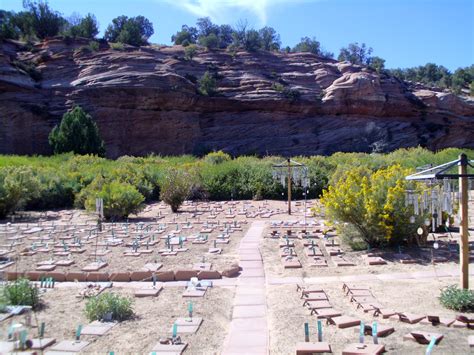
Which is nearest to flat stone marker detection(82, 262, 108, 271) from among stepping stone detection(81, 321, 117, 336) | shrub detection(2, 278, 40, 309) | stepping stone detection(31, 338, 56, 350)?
shrub detection(2, 278, 40, 309)

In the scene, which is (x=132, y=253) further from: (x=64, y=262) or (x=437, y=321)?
(x=437, y=321)

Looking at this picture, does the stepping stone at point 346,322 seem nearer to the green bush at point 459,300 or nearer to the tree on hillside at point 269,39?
the green bush at point 459,300

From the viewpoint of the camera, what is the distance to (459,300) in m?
5.66

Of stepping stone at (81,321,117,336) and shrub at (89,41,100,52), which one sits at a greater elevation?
shrub at (89,41,100,52)

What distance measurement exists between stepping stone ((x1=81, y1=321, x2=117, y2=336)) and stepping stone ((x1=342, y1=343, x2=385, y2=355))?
7.78 feet

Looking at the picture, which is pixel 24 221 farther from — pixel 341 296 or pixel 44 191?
pixel 341 296

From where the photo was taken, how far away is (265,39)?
206 feet

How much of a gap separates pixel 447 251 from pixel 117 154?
3672 cm

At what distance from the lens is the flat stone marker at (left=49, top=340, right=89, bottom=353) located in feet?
15.0

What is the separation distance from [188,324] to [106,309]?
917 mm

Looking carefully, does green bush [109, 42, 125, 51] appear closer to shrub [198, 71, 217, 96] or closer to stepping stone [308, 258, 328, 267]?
shrub [198, 71, 217, 96]

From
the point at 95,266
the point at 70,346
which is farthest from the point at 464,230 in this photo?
the point at 95,266

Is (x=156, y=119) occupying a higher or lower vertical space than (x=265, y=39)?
lower

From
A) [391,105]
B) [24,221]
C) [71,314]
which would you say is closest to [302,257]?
[71,314]
